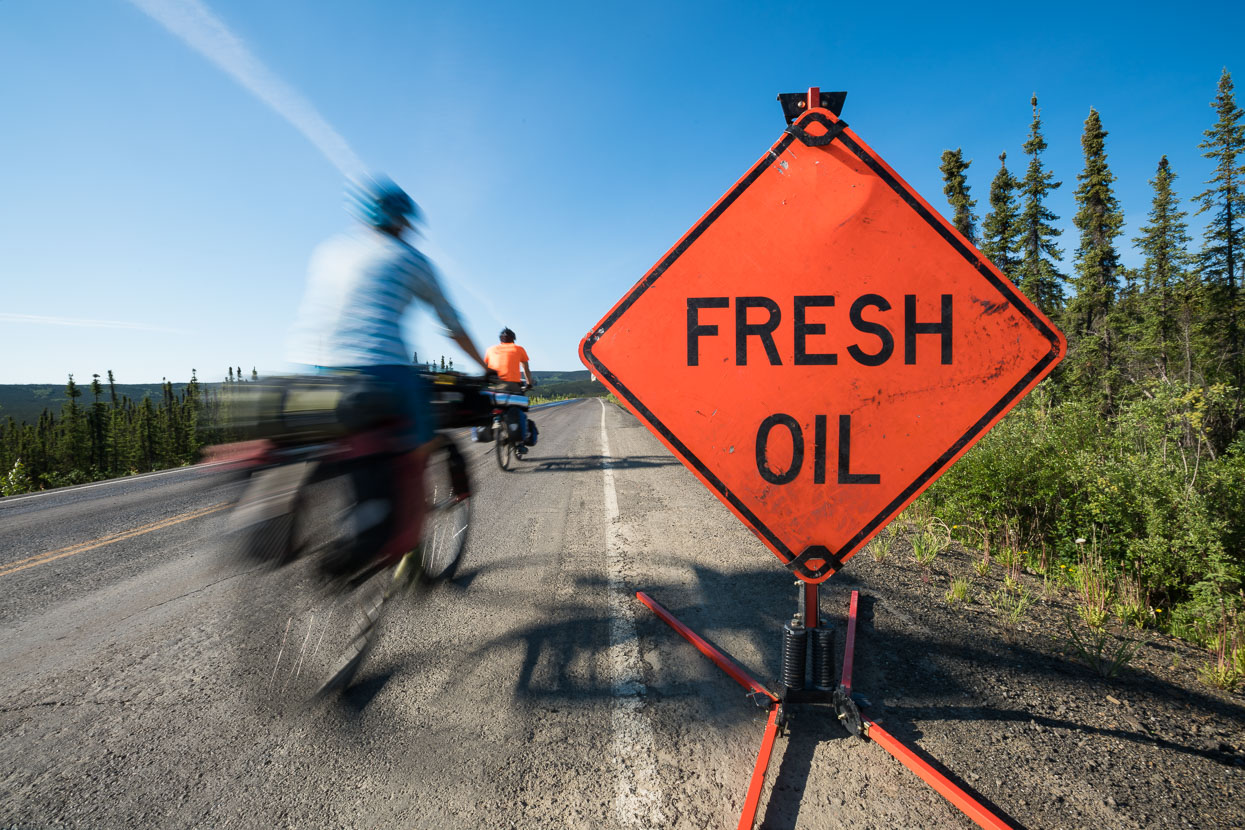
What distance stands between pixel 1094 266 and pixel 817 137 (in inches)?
1525

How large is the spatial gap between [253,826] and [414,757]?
0.51 m

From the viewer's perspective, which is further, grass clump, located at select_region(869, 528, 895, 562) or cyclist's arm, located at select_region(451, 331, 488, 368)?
grass clump, located at select_region(869, 528, 895, 562)

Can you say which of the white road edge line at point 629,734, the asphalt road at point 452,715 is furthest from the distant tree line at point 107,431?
the white road edge line at point 629,734

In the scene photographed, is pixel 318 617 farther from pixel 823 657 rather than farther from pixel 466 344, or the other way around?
pixel 823 657

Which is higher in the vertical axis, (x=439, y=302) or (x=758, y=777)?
(x=439, y=302)

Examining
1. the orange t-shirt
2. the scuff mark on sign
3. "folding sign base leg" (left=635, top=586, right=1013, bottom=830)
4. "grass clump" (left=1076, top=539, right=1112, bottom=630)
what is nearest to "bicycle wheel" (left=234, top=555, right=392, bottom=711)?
"folding sign base leg" (left=635, top=586, right=1013, bottom=830)

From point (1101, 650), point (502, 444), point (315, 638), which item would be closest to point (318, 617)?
point (315, 638)

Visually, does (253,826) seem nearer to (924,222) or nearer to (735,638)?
(735,638)

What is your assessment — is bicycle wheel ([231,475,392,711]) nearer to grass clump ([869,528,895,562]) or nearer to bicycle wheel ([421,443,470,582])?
bicycle wheel ([421,443,470,582])

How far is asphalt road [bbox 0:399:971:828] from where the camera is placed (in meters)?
1.78

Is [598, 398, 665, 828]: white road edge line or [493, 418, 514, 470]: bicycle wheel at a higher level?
[493, 418, 514, 470]: bicycle wheel

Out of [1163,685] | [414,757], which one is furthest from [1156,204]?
[414,757]

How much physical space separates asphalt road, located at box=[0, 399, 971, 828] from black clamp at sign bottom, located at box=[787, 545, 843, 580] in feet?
2.20

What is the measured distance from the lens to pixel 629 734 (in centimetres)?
212
